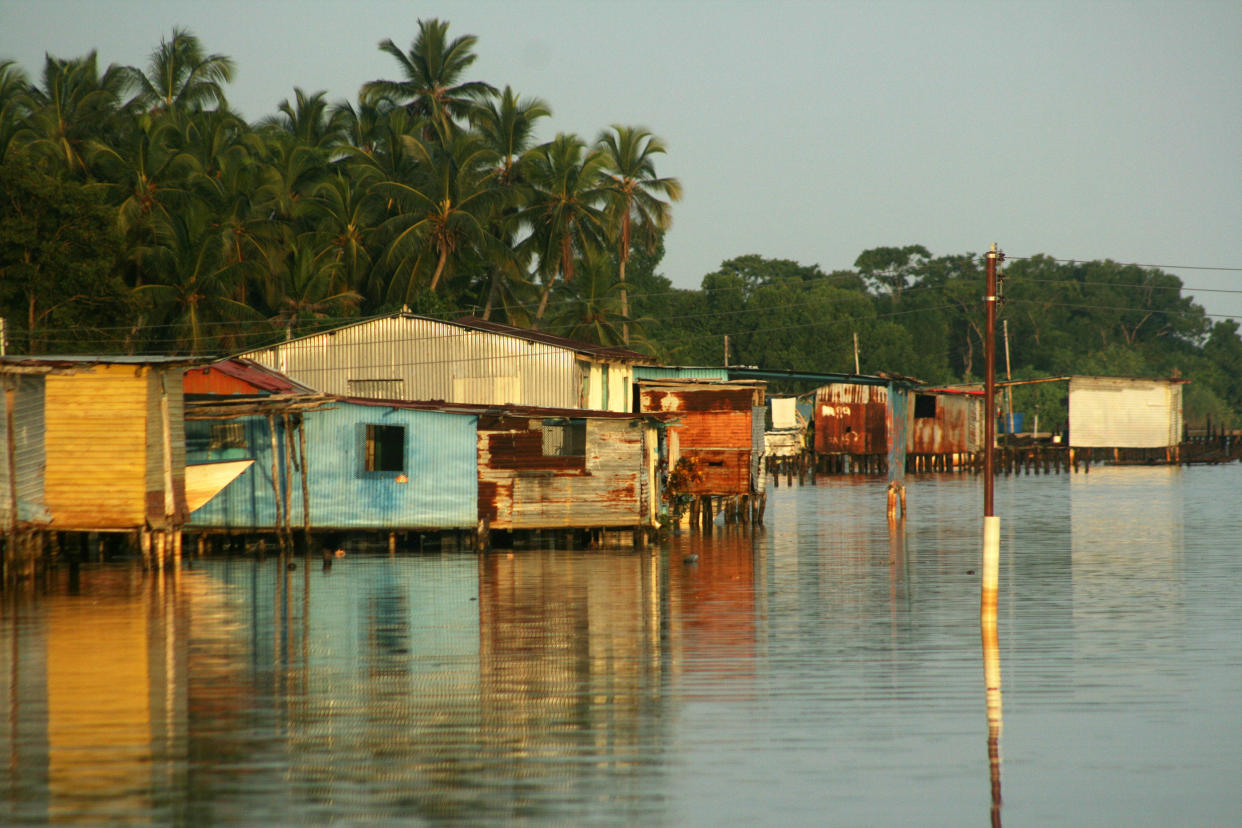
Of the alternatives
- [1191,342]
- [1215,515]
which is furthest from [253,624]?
[1191,342]

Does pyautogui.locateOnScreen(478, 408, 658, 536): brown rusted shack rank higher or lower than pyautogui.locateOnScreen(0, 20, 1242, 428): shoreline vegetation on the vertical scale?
lower

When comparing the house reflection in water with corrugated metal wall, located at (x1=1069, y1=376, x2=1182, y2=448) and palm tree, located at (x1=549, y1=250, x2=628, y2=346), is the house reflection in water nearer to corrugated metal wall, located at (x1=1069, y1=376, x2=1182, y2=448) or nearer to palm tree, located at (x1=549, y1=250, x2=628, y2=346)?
palm tree, located at (x1=549, y1=250, x2=628, y2=346)

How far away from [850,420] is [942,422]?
5.70 meters

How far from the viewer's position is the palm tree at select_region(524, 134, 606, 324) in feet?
184

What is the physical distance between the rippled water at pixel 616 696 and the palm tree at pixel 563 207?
31382 mm

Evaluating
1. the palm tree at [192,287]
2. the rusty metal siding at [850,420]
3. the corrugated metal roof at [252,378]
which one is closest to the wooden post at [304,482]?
the corrugated metal roof at [252,378]

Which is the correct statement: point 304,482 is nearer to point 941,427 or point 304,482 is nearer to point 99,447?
point 99,447

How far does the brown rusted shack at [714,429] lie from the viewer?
36281mm

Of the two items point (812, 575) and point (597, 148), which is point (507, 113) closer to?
point (597, 148)

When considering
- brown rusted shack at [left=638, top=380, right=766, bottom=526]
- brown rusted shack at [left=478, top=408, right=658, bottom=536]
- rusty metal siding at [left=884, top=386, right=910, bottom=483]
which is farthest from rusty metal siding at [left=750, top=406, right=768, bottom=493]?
brown rusted shack at [left=478, top=408, right=658, bottom=536]

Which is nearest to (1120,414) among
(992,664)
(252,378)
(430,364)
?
(430,364)

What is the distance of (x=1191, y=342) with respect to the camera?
122438 millimetres

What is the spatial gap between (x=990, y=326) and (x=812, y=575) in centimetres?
880

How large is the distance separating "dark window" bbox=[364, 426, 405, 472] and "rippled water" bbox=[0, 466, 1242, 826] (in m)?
4.55
